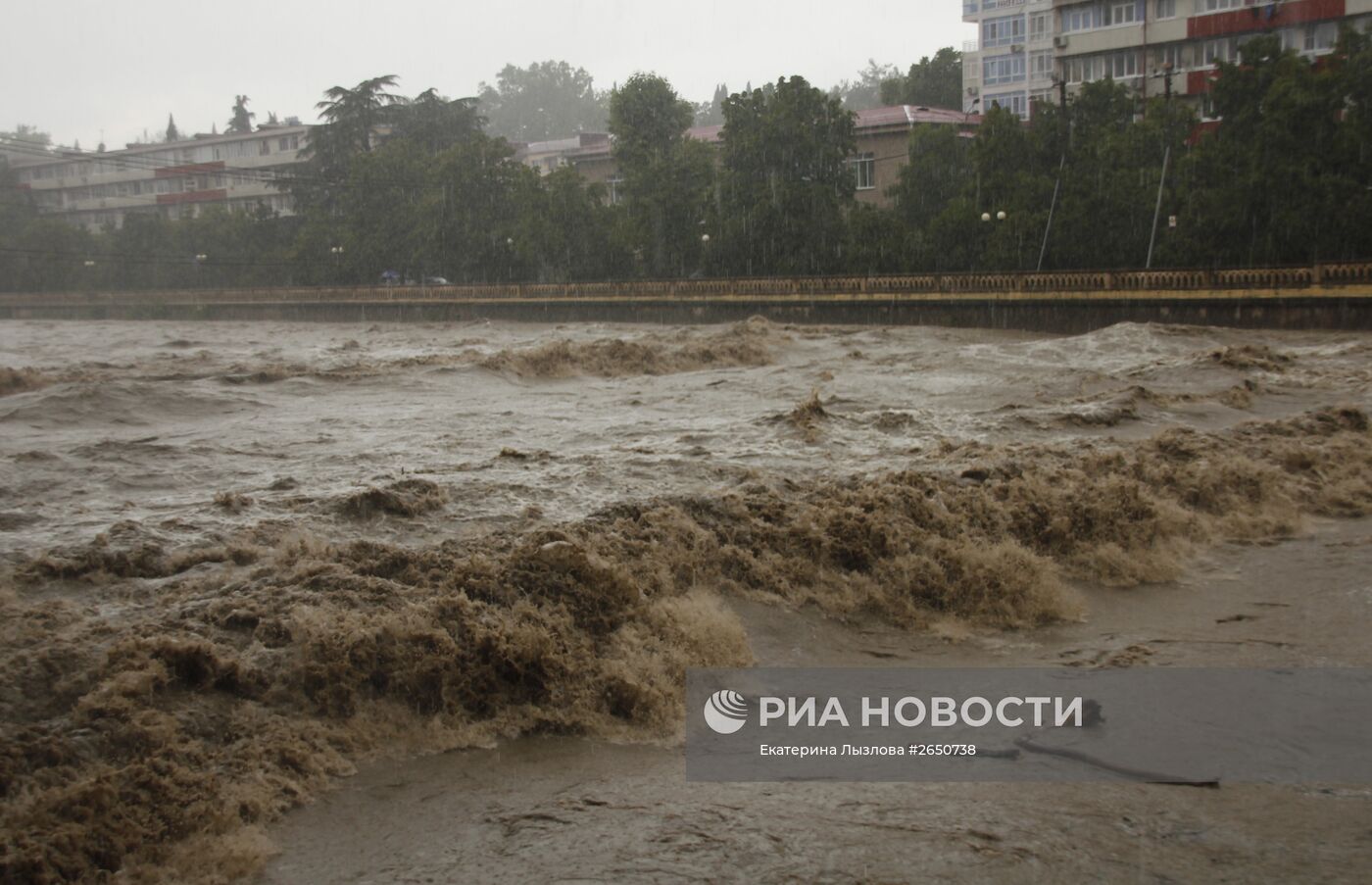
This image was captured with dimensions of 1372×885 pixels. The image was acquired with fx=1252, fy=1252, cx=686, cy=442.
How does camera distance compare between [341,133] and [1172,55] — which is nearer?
[1172,55]

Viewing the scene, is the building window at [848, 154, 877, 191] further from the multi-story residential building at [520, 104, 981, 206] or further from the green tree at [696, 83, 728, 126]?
the green tree at [696, 83, 728, 126]

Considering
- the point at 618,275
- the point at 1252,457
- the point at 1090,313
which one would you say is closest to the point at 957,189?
the point at 1090,313

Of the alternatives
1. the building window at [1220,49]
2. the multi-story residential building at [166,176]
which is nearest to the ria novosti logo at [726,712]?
the building window at [1220,49]

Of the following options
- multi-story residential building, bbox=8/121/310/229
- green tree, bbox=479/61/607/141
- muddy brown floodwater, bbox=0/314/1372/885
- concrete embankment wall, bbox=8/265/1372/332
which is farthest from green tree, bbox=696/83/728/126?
muddy brown floodwater, bbox=0/314/1372/885

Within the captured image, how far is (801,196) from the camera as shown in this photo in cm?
4403

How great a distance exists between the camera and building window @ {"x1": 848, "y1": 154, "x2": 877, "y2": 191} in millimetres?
53562

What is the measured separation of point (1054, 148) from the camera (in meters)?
38.8

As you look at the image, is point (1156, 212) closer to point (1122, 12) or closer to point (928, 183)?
point (928, 183)

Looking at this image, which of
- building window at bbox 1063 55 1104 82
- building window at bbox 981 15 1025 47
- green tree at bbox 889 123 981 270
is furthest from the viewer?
building window at bbox 981 15 1025 47

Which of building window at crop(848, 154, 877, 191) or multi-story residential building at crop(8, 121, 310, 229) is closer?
building window at crop(848, 154, 877, 191)

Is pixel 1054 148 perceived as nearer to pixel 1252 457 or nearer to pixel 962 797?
pixel 1252 457

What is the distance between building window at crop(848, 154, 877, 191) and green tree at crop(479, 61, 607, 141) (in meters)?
77.7

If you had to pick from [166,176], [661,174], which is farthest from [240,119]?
[661,174]

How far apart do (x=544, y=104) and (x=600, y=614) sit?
132618 mm
